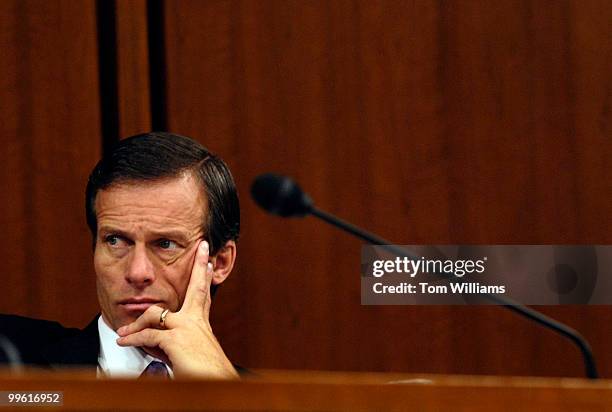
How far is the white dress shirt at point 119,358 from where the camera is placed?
1.19m

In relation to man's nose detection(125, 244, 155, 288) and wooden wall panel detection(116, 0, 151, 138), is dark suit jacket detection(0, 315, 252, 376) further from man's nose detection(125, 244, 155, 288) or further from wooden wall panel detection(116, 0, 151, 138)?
wooden wall panel detection(116, 0, 151, 138)

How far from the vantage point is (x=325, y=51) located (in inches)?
57.1

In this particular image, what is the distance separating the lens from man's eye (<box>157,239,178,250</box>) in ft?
4.05

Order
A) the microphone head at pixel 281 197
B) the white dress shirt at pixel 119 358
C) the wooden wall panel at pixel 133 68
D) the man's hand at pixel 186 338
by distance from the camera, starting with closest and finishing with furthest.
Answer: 1. the microphone head at pixel 281 197
2. the man's hand at pixel 186 338
3. the white dress shirt at pixel 119 358
4. the wooden wall panel at pixel 133 68

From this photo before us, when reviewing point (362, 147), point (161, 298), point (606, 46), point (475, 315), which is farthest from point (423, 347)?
point (606, 46)

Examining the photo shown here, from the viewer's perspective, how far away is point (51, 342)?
125 centimetres

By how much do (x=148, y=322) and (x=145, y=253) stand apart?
0.35ft

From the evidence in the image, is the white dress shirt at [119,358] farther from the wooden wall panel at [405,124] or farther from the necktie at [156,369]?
the wooden wall panel at [405,124]

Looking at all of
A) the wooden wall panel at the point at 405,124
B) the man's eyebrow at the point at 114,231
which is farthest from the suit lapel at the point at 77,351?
the wooden wall panel at the point at 405,124

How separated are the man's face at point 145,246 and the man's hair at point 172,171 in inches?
0.6

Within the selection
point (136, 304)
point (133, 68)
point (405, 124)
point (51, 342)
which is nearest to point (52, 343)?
point (51, 342)

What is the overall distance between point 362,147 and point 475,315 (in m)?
0.30

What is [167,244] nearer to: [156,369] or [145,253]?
[145,253]

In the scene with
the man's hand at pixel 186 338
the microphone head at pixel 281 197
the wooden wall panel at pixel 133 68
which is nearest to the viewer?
the microphone head at pixel 281 197
